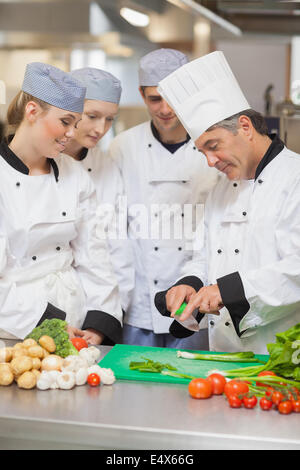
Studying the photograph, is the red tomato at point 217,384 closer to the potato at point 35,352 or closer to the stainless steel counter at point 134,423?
the stainless steel counter at point 134,423

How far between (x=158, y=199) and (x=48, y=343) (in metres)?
0.88

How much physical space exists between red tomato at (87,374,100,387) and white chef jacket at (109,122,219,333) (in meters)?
0.84

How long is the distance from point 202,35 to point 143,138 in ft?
4.90

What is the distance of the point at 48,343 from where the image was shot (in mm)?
1542

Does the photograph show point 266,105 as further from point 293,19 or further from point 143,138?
point 143,138

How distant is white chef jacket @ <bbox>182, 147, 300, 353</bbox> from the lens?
1706mm

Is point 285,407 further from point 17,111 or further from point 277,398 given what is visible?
point 17,111

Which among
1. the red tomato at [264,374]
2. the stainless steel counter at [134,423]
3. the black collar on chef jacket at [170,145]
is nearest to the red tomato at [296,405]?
the stainless steel counter at [134,423]

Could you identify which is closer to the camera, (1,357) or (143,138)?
(1,357)

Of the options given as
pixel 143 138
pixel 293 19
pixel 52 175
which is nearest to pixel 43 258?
pixel 52 175

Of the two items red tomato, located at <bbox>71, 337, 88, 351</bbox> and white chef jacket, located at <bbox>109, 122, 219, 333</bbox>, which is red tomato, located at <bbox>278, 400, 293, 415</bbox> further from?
white chef jacket, located at <bbox>109, 122, 219, 333</bbox>

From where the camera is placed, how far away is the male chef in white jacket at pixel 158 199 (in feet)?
7.38

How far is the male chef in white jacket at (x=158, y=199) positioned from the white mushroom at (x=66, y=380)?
874 millimetres

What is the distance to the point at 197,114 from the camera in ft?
5.99
